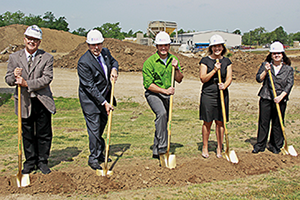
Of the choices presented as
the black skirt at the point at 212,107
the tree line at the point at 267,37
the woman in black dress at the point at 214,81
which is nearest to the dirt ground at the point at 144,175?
the woman in black dress at the point at 214,81

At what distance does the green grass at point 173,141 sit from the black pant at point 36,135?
0.49 m

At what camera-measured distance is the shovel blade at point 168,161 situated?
5307mm

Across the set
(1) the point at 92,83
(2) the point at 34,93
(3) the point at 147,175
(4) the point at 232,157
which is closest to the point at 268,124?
(4) the point at 232,157

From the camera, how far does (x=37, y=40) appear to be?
4.75 m

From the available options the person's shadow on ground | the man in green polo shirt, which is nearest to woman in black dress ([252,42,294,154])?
the man in green polo shirt

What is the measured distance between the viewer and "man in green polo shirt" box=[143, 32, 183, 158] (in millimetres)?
5422

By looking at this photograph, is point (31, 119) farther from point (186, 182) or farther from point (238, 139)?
point (238, 139)

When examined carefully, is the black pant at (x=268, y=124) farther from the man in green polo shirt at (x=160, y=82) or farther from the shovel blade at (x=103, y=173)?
the shovel blade at (x=103, y=173)

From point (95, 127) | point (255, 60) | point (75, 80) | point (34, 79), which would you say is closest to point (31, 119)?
point (34, 79)

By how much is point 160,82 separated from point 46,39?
4994 cm

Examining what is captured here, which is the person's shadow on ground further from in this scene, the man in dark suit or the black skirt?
the black skirt

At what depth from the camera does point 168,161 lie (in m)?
5.35

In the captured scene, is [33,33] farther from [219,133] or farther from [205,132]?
[219,133]

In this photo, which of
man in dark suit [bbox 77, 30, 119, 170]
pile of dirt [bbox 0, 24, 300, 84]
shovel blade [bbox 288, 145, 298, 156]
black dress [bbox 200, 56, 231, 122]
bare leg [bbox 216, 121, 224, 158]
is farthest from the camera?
pile of dirt [bbox 0, 24, 300, 84]
